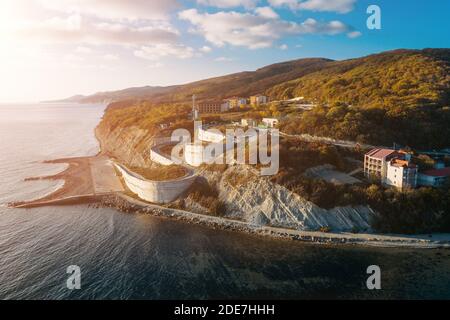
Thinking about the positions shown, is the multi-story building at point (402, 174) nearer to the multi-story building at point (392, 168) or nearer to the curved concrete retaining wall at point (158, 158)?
the multi-story building at point (392, 168)

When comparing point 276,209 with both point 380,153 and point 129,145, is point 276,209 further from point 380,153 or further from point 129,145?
point 129,145

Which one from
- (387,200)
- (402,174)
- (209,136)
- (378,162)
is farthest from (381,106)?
(209,136)

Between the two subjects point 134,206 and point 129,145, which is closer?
point 134,206

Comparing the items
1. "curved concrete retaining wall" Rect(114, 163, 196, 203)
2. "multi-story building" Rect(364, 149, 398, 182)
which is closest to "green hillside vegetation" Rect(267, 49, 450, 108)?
"multi-story building" Rect(364, 149, 398, 182)

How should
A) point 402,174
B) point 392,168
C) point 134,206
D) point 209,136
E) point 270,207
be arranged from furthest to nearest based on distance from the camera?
point 209,136
point 134,206
point 392,168
point 270,207
point 402,174

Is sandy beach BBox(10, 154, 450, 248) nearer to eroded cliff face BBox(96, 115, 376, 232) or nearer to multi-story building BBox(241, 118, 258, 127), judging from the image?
eroded cliff face BBox(96, 115, 376, 232)

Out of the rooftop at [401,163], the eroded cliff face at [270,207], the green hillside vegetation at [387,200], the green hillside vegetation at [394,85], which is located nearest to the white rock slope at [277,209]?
the eroded cliff face at [270,207]

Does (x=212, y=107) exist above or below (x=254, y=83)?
below
